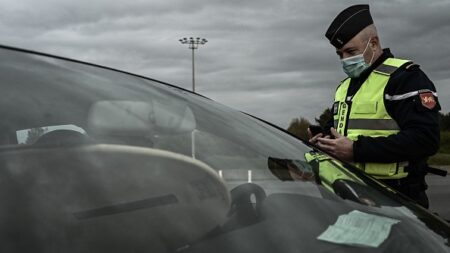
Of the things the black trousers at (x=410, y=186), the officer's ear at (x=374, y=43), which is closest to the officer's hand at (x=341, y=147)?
the black trousers at (x=410, y=186)

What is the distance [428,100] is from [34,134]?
1937 mm

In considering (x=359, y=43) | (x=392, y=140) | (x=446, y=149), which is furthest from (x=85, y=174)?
(x=446, y=149)

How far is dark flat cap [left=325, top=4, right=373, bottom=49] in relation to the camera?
289cm

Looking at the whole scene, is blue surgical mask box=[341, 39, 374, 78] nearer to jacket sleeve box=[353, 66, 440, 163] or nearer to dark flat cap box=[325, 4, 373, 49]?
dark flat cap box=[325, 4, 373, 49]

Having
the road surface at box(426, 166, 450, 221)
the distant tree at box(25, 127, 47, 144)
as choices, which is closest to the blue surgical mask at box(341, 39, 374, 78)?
the distant tree at box(25, 127, 47, 144)

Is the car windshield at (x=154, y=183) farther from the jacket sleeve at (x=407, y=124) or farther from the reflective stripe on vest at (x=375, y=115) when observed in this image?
the reflective stripe on vest at (x=375, y=115)

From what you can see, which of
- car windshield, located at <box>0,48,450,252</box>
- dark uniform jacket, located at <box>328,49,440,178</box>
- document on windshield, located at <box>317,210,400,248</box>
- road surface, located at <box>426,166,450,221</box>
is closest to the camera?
car windshield, located at <box>0,48,450,252</box>

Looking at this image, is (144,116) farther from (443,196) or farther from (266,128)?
(443,196)

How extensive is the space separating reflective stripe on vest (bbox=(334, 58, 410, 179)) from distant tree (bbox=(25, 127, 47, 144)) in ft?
5.92

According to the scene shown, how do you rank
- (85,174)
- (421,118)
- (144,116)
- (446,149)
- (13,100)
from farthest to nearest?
1. (446,149)
2. (421,118)
3. (144,116)
4. (13,100)
5. (85,174)

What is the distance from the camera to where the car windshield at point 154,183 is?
1174mm

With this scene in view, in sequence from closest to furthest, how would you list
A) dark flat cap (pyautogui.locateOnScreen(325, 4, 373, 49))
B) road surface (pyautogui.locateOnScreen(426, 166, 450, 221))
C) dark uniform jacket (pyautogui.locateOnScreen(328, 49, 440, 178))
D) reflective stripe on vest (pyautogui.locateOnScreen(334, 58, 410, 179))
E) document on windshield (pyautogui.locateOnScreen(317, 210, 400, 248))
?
document on windshield (pyautogui.locateOnScreen(317, 210, 400, 248))
dark uniform jacket (pyautogui.locateOnScreen(328, 49, 440, 178))
reflective stripe on vest (pyautogui.locateOnScreen(334, 58, 410, 179))
dark flat cap (pyautogui.locateOnScreen(325, 4, 373, 49))
road surface (pyautogui.locateOnScreen(426, 166, 450, 221))

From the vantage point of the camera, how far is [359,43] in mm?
2912

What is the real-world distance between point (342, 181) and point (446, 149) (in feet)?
168
